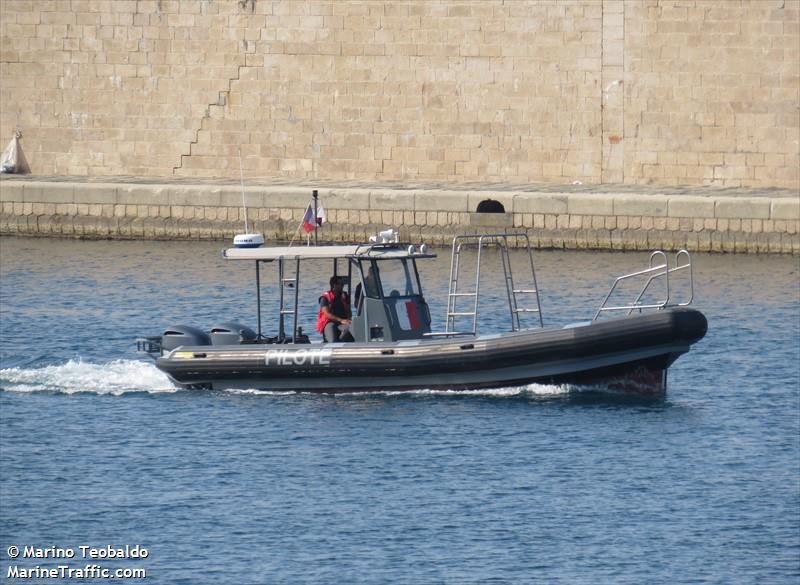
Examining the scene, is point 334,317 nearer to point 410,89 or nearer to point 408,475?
point 408,475

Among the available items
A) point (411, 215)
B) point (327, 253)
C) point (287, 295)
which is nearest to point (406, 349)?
point (327, 253)

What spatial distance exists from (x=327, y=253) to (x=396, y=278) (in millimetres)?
766

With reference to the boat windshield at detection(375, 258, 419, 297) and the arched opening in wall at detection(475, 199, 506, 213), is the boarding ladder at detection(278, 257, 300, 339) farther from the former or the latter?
the arched opening in wall at detection(475, 199, 506, 213)

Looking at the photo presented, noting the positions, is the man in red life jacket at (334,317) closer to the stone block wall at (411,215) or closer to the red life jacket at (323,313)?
the red life jacket at (323,313)

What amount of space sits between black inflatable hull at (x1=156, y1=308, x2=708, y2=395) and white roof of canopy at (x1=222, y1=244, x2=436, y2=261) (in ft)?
2.82

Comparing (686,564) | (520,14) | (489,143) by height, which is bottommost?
(686,564)

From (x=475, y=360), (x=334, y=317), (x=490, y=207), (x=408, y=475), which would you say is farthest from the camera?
(x=490, y=207)

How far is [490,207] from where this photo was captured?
29438mm

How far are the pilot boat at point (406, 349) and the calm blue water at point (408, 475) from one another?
0.70 feet

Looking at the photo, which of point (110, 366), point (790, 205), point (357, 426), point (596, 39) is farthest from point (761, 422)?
point (596, 39)

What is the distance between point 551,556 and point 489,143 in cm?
1701

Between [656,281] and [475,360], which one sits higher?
[475,360]

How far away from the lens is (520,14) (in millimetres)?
30750

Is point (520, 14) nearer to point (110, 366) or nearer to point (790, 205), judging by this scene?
point (790, 205)
